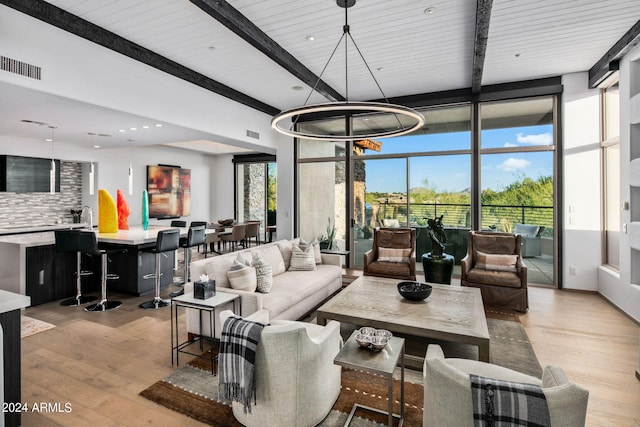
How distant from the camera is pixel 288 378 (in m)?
2.01

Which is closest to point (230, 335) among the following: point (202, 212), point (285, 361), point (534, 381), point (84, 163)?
point (285, 361)

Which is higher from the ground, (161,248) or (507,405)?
(161,248)

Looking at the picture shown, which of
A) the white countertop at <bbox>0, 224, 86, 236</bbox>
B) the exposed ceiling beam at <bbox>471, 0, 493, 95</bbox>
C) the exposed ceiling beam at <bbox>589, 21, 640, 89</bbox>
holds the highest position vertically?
the exposed ceiling beam at <bbox>589, 21, 640, 89</bbox>

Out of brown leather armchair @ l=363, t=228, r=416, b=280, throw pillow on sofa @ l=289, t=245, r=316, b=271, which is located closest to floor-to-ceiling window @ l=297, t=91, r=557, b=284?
brown leather armchair @ l=363, t=228, r=416, b=280

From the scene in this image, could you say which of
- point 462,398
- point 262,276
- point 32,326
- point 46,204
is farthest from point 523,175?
point 46,204

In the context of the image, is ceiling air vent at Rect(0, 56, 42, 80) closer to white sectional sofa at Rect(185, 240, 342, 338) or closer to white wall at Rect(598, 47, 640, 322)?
white sectional sofa at Rect(185, 240, 342, 338)

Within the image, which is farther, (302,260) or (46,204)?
(46,204)

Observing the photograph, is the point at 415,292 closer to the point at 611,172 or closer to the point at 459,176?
the point at 459,176

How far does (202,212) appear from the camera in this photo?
11.3 m

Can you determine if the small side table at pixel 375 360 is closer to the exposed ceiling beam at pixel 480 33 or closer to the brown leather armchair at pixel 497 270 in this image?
the brown leather armchair at pixel 497 270

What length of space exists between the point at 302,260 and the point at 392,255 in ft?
5.13

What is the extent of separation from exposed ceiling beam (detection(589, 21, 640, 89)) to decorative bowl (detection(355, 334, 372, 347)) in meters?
4.54

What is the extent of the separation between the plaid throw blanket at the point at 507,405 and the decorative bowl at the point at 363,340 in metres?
0.87

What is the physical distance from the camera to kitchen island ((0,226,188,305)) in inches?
179
